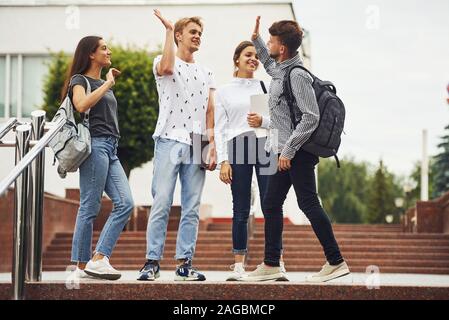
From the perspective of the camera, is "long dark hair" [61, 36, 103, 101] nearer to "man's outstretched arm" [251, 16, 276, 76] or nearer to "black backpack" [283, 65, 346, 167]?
"man's outstretched arm" [251, 16, 276, 76]

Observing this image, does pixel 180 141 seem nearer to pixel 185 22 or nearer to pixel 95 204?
pixel 95 204

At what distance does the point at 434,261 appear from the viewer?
16109 mm

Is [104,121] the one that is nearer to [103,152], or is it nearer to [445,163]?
[103,152]

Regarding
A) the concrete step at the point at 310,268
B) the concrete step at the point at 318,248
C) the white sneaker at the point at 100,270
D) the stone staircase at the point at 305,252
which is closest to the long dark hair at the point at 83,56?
the white sneaker at the point at 100,270

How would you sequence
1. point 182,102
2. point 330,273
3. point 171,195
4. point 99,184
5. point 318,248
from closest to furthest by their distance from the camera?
point 330,273, point 99,184, point 171,195, point 182,102, point 318,248

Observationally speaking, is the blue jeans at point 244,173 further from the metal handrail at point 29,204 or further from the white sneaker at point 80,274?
the metal handrail at point 29,204

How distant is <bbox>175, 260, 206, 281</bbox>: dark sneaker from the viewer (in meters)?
5.96

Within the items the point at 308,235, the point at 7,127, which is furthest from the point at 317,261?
the point at 7,127

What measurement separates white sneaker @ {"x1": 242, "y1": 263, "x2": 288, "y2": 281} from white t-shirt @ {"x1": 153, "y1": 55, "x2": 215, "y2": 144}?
942 millimetres

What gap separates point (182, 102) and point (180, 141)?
279mm

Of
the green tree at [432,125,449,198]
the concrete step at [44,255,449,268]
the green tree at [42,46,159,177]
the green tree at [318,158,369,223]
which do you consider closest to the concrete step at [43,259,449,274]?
the concrete step at [44,255,449,268]

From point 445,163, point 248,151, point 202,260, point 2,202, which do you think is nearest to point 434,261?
point 202,260

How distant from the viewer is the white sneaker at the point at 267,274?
19.5ft

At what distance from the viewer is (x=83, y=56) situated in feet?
20.7
